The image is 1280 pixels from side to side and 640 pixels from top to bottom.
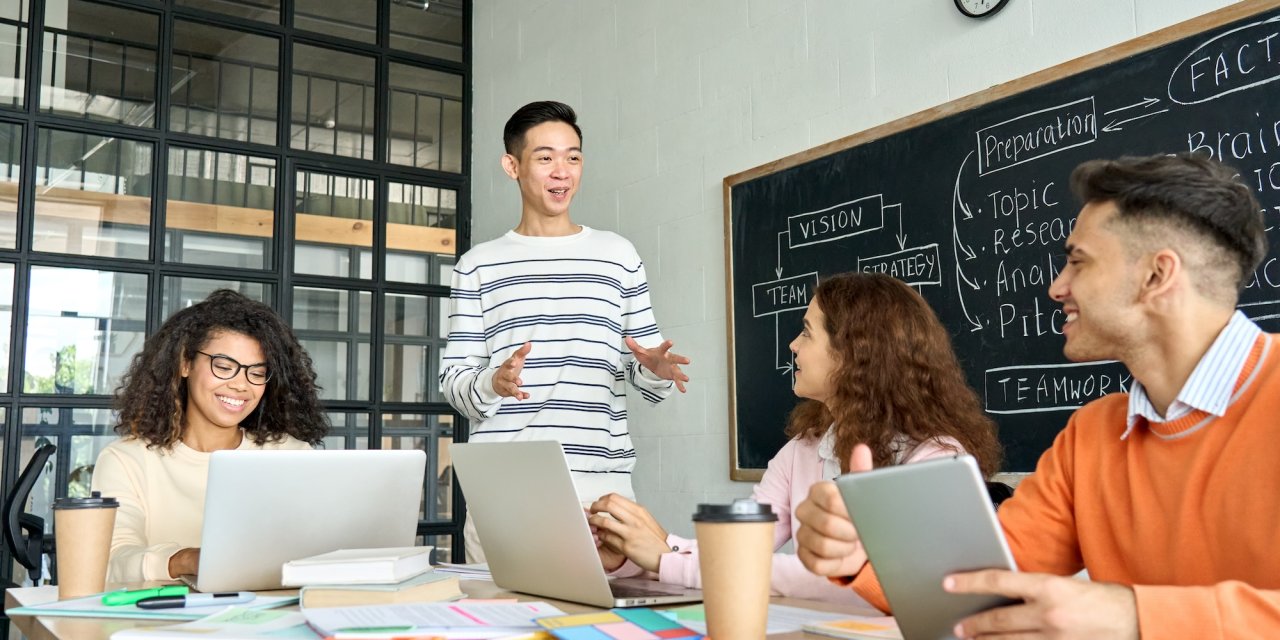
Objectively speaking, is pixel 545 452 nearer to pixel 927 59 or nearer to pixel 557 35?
pixel 927 59

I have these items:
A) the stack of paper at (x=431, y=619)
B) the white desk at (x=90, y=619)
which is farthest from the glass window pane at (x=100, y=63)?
the stack of paper at (x=431, y=619)

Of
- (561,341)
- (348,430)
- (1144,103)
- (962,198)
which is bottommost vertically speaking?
(348,430)

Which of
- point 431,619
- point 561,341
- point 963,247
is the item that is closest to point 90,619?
point 431,619

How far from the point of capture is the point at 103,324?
3838 mm

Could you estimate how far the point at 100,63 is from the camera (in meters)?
3.94

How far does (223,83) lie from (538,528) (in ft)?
11.0

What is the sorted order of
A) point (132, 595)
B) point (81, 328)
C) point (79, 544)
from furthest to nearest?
point (81, 328), point (79, 544), point (132, 595)

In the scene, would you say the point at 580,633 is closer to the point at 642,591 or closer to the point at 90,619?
the point at 642,591

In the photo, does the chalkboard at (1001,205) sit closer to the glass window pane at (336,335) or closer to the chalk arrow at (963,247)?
the chalk arrow at (963,247)

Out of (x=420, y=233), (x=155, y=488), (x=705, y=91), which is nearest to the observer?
(x=155, y=488)

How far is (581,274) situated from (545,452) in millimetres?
1294

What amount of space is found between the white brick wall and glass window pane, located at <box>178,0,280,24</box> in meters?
0.90

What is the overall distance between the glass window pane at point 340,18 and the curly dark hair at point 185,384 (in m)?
2.36

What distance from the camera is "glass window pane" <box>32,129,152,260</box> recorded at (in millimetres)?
3799
